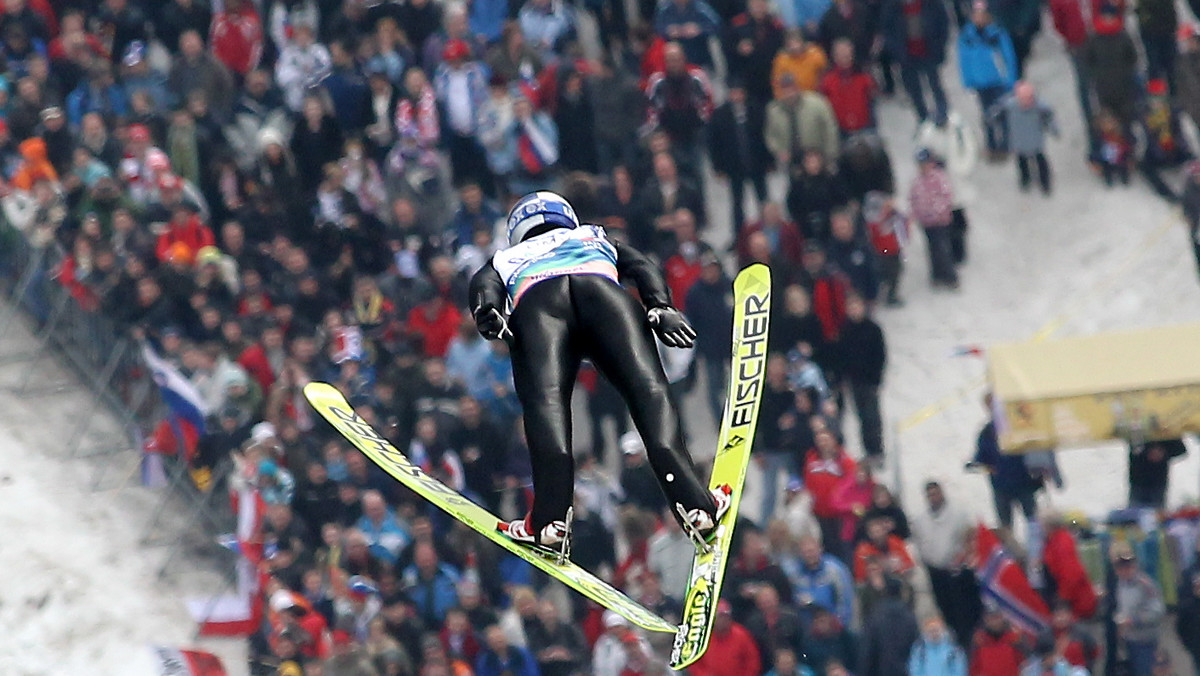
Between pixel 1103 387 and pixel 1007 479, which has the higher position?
pixel 1103 387

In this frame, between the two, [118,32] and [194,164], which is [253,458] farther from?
[118,32]

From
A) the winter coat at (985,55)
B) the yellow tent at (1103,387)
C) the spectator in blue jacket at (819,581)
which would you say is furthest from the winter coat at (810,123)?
the spectator in blue jacket at (819,581)

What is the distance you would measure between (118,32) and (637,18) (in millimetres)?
3893

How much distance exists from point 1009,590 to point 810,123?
4.00m

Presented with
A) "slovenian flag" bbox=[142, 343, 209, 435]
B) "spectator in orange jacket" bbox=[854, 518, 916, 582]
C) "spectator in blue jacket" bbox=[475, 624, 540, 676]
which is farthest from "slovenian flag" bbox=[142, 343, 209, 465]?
"spectator in orange jacket" bbox=[854, 518, 916, 582]

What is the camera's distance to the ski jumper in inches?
364

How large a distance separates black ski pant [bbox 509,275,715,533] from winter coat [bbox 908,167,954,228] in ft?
21.5

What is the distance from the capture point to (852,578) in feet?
43.2

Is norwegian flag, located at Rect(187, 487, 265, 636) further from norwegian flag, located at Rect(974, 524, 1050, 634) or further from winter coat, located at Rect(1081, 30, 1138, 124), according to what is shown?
winter coat, located at Rect(1081, 30, 1138, 124)

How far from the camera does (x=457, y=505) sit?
10.4 metres

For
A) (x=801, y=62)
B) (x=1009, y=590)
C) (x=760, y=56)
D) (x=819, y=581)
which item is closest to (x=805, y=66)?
(x=801, y=62)

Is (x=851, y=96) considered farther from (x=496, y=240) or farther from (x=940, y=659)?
(x=940, y=659)

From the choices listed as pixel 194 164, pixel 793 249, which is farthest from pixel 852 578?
pixel 194 164

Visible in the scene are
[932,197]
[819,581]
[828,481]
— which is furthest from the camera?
[932,197]
